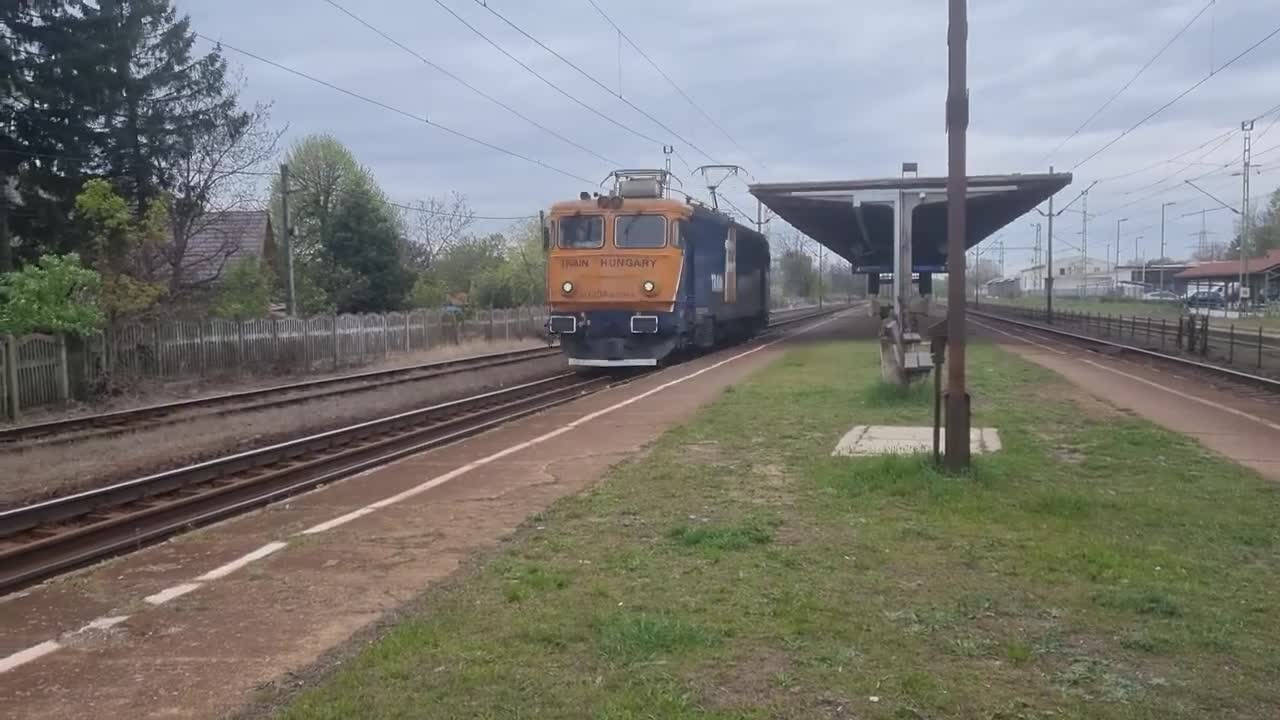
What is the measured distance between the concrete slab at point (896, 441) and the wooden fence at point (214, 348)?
1343 centimetres

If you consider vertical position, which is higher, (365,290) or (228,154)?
(228,154)

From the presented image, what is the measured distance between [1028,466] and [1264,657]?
504 centimetres

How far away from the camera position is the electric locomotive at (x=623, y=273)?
2148cm

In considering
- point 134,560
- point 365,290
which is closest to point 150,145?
point 365,290

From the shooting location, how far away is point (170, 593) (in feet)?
20.9

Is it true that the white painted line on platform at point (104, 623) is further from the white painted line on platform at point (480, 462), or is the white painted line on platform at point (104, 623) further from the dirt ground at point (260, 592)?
the white painted line on platform at point (480, 462)

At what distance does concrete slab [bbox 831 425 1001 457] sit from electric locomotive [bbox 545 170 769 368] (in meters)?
9.27

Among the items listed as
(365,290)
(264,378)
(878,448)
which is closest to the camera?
(878,448)

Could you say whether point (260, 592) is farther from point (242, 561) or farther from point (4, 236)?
point (4, 236)

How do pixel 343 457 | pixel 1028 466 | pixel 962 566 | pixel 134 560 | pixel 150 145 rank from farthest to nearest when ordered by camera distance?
1. pixel 150 145
2. pixel 343 457
3. pixel 1028 466
4. pixel 134 560
5. pixel 962 566

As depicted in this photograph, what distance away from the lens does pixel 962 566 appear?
641 centimetres

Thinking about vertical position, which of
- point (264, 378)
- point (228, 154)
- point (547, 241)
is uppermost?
point (228, 154)

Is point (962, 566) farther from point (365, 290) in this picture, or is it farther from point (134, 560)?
point (365, 290)

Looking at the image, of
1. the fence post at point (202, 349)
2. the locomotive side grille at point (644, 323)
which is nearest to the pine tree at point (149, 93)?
the fence post at point (202, 349)
